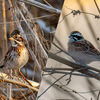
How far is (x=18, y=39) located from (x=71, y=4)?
3.20ft

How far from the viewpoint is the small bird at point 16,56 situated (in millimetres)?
1141

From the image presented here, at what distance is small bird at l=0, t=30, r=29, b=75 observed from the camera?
3.74 feet

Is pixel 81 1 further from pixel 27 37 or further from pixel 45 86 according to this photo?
pixel 27 37

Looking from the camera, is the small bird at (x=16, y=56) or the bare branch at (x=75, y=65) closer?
the bare branch at (x=75, y=65)

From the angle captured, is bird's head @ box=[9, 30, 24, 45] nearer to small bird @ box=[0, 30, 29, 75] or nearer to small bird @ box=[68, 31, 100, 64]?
small bird @ box=[0, 30, 29, 75]

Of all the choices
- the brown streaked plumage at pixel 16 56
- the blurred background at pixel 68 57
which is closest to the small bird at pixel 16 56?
the brown streaked plumage at pixel 16 56

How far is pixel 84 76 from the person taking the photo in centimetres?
21

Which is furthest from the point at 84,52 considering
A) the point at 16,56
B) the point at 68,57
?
the point at 16,56

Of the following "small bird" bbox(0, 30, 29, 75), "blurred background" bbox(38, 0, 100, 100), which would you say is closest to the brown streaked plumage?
"small bird" bbox(0, 30, 29, 75)

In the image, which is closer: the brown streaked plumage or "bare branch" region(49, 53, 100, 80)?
"bare branch" region(49, 53, 100, 80)

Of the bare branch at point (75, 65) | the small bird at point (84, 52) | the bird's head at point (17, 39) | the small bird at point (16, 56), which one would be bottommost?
the small bird at point (16, 56)

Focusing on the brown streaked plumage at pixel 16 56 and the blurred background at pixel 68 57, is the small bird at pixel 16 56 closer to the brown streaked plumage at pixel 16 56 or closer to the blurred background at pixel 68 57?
the brown streaked plumage at pixel 16 56

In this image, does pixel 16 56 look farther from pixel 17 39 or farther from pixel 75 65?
pixel 75 65

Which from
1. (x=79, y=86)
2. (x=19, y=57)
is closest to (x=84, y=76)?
(x=79, y=86)
